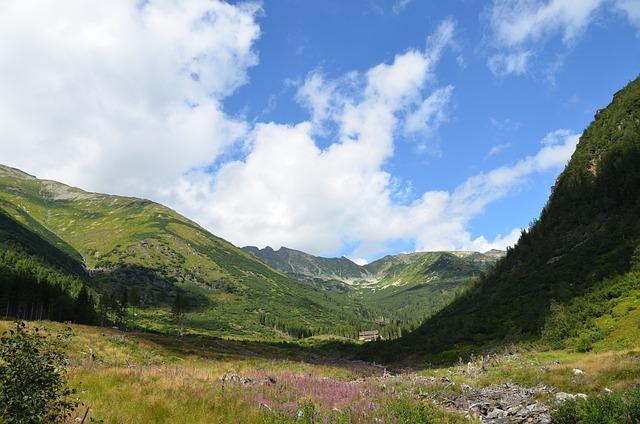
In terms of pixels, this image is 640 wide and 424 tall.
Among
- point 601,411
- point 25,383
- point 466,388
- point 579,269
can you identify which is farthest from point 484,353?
point 25,383

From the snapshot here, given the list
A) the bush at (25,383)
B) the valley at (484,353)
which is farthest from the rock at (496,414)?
the bush at (25,383)

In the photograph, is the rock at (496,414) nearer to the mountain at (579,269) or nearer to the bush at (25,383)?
the bush at (25,383)

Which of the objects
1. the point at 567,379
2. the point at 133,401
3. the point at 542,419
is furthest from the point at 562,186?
the point at 133,401

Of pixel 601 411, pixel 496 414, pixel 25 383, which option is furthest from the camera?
pixel 496 414

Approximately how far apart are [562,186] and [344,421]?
343 ft

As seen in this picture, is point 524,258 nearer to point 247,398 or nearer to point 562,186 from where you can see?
point 562,186

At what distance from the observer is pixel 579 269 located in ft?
194

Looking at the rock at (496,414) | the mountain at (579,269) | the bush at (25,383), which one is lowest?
the rock at (496,414)

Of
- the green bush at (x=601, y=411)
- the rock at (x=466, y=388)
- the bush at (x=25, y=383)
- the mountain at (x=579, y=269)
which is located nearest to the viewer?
the bush at (x=25, y=383)

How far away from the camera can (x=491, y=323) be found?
64.8m

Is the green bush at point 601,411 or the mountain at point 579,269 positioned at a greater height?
the mountain at point 579,269

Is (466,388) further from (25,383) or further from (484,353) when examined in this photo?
(484,353)

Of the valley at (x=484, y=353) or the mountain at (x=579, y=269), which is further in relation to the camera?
the mountain at (x=579, y=269)

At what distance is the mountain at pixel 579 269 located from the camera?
1697 inches
